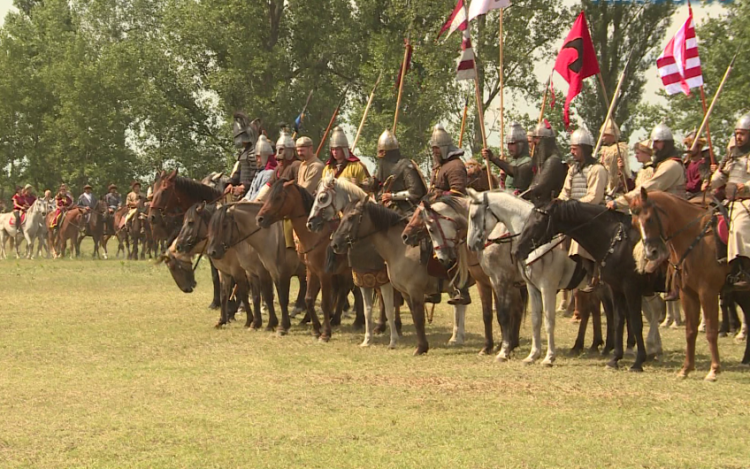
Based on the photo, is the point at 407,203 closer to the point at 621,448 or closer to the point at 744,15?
the point at 621,448

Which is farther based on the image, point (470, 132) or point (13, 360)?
point (470, 132)

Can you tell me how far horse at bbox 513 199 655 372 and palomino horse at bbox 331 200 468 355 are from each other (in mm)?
2119

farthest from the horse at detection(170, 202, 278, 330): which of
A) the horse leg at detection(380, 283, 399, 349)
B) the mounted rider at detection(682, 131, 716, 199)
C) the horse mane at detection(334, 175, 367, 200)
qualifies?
the mounted rider at detection(682, 131, 716, 199)

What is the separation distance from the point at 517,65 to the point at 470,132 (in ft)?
14.6

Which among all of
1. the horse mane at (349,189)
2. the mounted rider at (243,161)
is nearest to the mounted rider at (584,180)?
the horse mane at (349,189)

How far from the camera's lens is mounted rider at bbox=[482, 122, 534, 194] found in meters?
15.8

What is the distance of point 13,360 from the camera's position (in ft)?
A: 48.2

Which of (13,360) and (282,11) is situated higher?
(282,11)

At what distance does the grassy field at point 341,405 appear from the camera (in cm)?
901

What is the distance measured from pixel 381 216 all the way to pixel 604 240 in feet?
10.9

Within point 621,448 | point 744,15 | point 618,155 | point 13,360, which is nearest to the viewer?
point 621,448

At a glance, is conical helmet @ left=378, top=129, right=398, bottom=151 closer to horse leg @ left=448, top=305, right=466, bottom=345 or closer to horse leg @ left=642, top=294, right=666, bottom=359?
horse leg @ left=448, top=305, right=466, bottom=345

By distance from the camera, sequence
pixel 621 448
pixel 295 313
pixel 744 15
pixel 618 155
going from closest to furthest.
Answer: pixel 621 448 → pixel 618 155 → pixel 295 313 → pixel 744 15

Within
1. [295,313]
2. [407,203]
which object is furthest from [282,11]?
[407,203]
